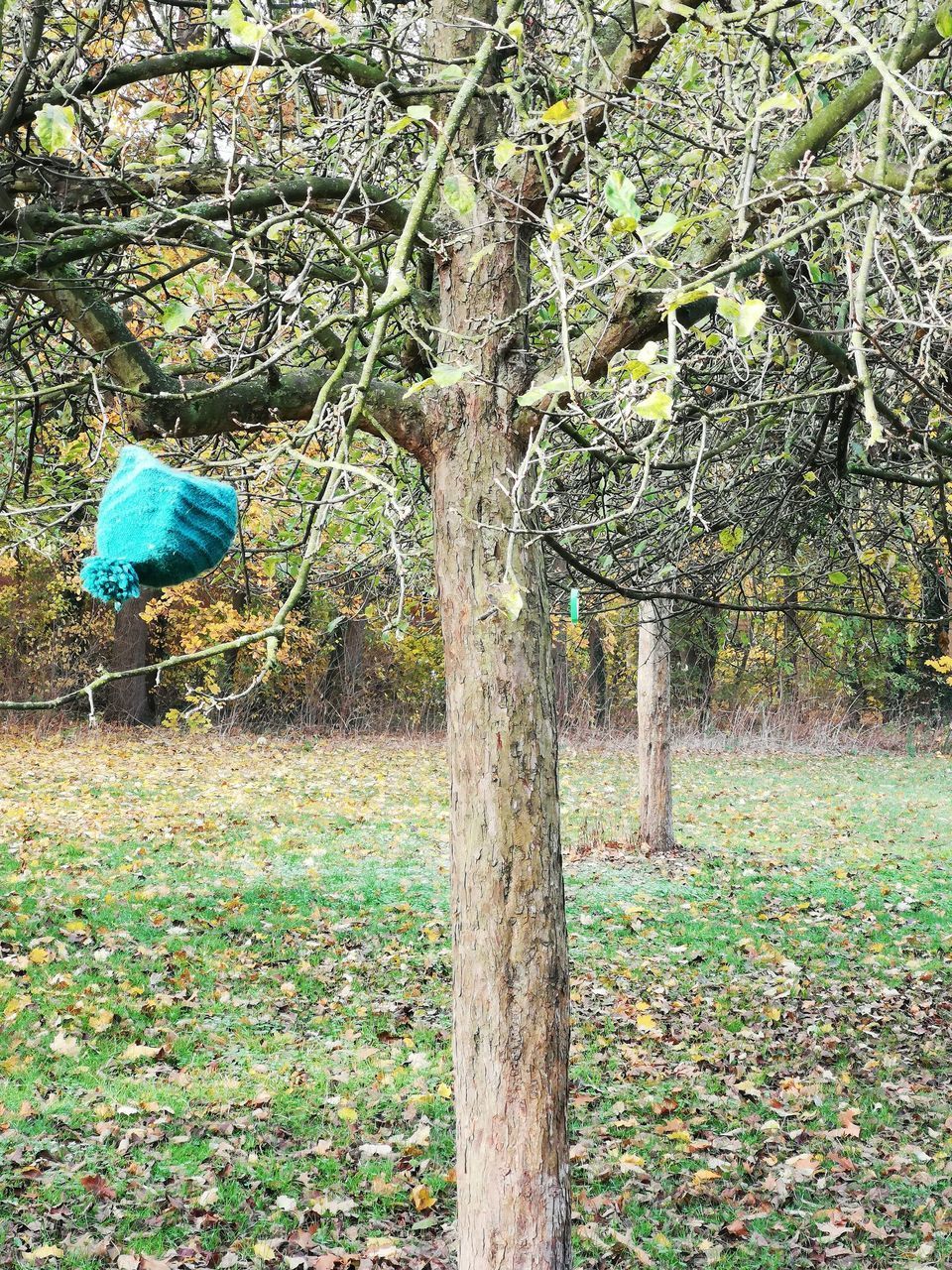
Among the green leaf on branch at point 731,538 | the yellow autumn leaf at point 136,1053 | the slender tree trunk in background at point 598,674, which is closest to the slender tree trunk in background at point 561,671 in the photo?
the slender tree trunk in background at point 598,674

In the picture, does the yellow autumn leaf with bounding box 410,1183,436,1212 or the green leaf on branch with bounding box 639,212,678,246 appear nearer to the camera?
the green leaf on branch with bounding box 639,212,678,246

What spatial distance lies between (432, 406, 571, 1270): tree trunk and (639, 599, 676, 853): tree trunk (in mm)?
7482

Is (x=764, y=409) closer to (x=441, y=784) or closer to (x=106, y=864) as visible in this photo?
(x=106, y=864)

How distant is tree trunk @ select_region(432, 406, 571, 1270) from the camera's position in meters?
3.23

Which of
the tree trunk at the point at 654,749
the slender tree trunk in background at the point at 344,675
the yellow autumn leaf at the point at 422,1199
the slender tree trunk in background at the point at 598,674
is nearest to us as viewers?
the yellow autumn leaf at the point at 422,1199

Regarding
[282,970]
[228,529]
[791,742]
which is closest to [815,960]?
[282,970]

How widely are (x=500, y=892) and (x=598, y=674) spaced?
2180 cm

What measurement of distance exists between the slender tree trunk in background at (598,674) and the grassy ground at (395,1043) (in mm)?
11580

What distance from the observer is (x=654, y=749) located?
11.0 metres

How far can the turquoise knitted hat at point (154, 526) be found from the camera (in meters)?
1.71

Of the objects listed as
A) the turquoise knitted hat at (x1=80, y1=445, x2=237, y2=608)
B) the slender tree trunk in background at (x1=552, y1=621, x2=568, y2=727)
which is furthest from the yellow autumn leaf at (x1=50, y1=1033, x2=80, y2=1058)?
the slender tree trunk in background at (x1=552, y1=621, x2=568, y2=727)

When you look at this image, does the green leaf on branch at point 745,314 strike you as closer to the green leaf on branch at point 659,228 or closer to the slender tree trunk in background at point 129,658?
the green leaf on branch at point 659,228

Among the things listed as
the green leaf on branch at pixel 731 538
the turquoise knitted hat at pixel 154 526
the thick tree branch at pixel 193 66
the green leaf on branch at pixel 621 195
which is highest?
the thick tree branch at pixel 193 66

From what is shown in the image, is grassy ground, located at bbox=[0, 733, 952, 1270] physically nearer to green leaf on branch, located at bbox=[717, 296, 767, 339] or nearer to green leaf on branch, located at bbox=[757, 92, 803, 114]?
green leaf on branch, located at bbox=[717, 296, 767, 339]
